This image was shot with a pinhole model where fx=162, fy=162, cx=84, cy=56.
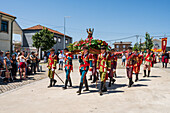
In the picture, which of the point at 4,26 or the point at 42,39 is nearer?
the point at 4,26

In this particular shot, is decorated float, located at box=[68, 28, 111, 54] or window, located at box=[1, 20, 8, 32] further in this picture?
window, located at box=[1, 20, 8, 32]

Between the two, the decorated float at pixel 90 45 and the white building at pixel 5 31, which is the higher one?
the white building at pixel 5 31

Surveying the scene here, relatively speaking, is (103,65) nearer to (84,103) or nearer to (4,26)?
(84,103)

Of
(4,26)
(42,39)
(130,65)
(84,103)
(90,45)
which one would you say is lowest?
(84,103)

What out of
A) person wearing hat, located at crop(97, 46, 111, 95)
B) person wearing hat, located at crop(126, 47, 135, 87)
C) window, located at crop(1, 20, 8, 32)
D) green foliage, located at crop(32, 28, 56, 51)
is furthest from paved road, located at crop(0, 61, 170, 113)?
green foliage, located at crop(32, 28, 56, 51)

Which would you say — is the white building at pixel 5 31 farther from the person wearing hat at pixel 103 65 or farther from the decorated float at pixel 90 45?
the person wearing hat at pixel 103 65

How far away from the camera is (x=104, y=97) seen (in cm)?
595

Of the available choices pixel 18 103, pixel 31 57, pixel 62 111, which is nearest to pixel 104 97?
pixel 62 111

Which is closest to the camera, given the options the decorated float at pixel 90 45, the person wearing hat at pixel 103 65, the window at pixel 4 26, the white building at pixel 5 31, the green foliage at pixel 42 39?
the person wearing hat at pixel 103 65

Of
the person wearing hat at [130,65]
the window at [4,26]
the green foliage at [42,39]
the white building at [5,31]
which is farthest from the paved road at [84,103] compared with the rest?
the green foliage at [42,39]

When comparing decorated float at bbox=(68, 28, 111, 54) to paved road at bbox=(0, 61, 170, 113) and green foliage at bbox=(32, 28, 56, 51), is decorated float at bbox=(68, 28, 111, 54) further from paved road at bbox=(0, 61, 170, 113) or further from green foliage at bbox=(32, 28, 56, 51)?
green foliage at bbox=(32, 28, 56, 51)

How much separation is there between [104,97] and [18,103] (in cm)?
296

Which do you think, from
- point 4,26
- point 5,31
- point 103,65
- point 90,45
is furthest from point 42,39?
point 103,65

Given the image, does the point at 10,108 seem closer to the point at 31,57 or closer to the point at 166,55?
the point at 31,57
